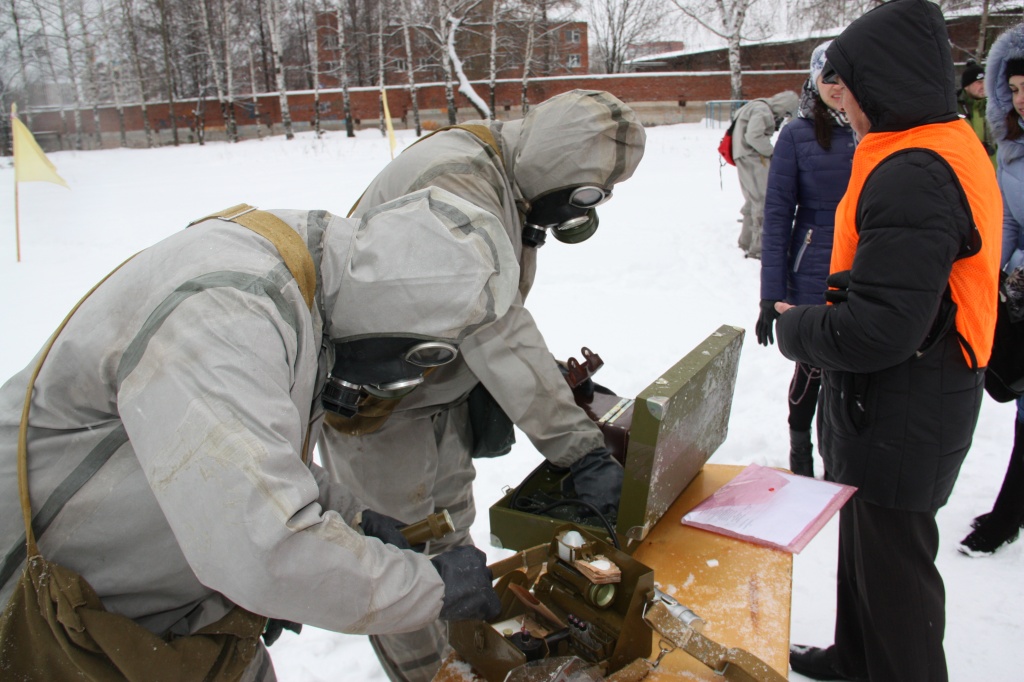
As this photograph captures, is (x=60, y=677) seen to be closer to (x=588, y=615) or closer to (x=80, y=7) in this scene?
(x=588, y=615)

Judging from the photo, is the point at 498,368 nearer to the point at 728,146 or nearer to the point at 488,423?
the point at 488,423

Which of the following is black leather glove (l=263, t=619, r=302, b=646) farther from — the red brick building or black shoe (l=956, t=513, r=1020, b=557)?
the red brick building

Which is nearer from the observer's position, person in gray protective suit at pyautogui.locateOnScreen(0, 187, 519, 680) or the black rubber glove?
person in gray protective suit at pyautogui.locateOnScreen(0, 187, 519, 680)

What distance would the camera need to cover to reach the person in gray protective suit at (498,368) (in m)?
1.87

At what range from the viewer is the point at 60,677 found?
1.14 meters

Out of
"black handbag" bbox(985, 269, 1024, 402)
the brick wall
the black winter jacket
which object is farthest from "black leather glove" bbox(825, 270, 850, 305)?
the brick wall

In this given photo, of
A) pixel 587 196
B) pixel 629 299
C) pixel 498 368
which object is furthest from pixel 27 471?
pixel 629 299

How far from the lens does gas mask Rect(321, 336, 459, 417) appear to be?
4.41 ft

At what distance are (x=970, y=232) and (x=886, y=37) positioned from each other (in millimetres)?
486

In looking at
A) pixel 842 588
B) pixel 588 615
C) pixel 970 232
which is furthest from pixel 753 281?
pixel 588 615

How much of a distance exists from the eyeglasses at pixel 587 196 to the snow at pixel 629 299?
1418mm

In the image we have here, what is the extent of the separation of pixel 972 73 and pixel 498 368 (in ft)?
17.4

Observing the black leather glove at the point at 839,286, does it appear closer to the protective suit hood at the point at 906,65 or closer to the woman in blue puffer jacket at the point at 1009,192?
the protective suit hood at the point at 906,65

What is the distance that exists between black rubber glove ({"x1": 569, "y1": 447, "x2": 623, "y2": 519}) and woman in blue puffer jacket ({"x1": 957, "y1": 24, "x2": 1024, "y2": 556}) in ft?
6.10
